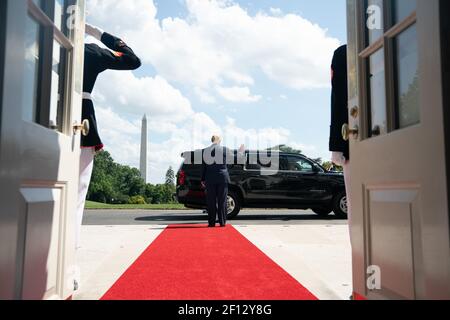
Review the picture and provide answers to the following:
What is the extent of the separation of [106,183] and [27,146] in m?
65.6

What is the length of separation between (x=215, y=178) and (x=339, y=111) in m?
5.26

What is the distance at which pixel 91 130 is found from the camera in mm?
3240

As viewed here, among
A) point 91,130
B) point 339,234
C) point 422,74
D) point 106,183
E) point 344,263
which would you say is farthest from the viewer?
point 106,183

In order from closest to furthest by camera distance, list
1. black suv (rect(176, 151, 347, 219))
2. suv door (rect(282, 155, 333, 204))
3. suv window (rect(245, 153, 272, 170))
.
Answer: black suv (rect(176, 151, 347, 219)) < suv window (rect(245, 153, 272, 170)) < suv door (rect(282, 155, 333, 204))

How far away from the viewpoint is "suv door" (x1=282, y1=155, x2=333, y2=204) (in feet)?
33.0

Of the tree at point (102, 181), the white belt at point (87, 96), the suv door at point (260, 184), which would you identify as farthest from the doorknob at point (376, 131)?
the tree at point (102, 181)

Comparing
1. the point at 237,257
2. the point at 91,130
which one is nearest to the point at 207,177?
the point at 237,257

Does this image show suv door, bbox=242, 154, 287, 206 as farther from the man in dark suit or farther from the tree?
the tree

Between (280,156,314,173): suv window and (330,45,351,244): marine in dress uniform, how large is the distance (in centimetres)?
695

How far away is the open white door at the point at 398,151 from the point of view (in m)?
1.71

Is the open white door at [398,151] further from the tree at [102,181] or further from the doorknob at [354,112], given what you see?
the tree at [102,181]

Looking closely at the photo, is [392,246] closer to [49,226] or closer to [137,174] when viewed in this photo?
[49,226]

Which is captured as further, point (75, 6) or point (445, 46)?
point (75, 6)

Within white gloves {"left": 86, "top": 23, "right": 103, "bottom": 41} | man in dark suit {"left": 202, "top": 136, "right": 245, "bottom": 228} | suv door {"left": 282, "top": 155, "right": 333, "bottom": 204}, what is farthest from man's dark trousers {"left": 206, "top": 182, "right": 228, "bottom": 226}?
white gloves {"left": 86, "top": 23, "right": 103, "bottom": 41}
